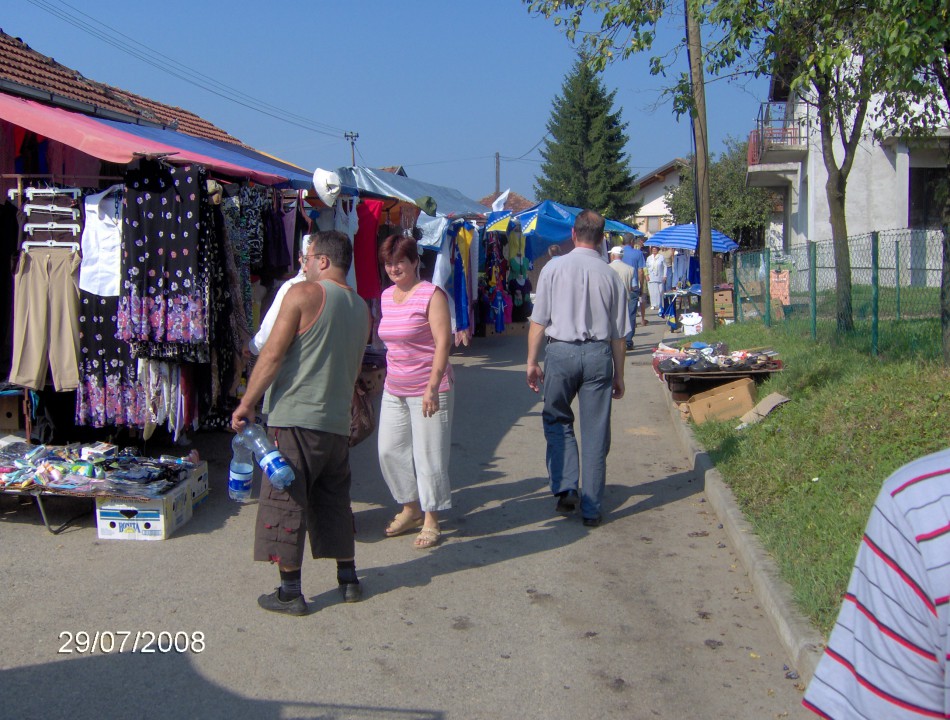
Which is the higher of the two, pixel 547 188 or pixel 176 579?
pixel 547 188

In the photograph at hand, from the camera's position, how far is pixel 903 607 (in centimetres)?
142

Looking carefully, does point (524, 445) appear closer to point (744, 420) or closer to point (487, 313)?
point (744, 420)

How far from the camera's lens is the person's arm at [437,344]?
5.43 meters

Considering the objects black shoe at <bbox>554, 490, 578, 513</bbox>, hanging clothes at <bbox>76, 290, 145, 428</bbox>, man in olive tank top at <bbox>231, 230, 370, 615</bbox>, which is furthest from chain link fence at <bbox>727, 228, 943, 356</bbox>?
hanging clothes at <bbox>76, 290, 145, 428</bbox>

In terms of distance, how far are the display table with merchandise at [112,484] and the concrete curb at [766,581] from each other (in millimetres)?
3628

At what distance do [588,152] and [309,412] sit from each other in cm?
4821

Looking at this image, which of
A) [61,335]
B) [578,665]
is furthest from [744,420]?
[61,335]

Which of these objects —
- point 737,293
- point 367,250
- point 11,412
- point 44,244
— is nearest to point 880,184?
point 737,293

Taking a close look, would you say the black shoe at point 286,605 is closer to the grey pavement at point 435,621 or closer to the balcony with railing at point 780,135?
the grey pavement at point 435,621

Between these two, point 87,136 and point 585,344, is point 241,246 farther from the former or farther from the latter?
point 585,344

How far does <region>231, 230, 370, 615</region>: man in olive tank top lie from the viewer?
443cm

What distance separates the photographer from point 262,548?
14.6 feet

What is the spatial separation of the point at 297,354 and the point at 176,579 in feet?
5.14
